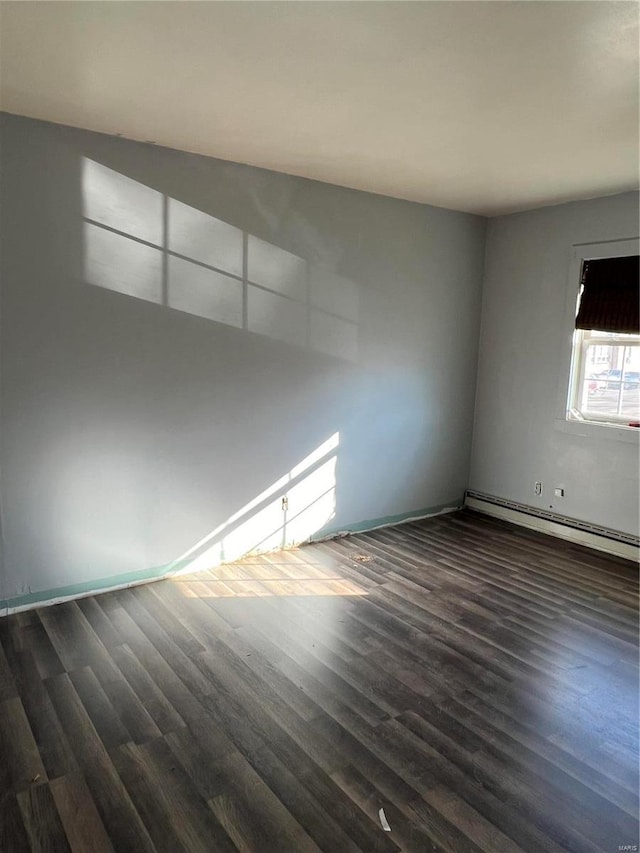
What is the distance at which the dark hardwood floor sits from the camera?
6.18ft

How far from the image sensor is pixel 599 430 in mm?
4379

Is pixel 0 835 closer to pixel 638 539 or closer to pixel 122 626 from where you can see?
pixel 122 626

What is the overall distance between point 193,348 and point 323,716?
7.23ft

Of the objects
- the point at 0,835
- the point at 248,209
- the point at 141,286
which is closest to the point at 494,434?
the point at 248,209

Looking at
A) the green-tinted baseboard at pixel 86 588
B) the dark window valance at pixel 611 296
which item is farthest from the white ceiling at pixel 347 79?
the green-tinted baseboard at pixel 86 588

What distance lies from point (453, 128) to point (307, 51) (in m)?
Result: 1.07

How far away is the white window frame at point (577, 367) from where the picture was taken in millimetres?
4246

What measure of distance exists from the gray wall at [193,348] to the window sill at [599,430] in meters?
1.14

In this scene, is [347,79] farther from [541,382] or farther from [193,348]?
[541,382]

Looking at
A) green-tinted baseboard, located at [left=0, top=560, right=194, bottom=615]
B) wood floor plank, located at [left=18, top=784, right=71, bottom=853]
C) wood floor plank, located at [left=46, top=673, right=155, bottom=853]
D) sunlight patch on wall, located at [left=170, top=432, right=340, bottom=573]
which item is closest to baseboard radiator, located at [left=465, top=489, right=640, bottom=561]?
sunlight patch on wall, located at [left=170, top=432, right=340, bottom=573]

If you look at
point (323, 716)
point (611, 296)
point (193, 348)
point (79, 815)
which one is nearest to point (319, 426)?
point (193, 348)

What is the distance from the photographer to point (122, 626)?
3.04m

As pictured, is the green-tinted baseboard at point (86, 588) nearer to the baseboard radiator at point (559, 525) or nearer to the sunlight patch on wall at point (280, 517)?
the sunlight patch on wall at point (280, 517)

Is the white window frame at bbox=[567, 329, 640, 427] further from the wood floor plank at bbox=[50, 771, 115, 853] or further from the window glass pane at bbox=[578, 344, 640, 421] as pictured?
the wood floor plank at bbox=[50, 771, 115, 853]
